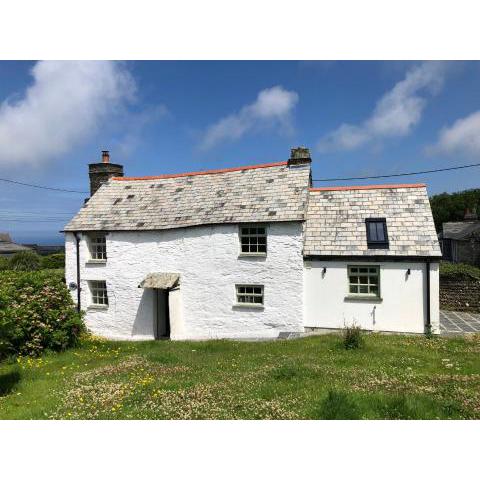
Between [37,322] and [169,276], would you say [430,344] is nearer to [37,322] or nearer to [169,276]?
[169,276]

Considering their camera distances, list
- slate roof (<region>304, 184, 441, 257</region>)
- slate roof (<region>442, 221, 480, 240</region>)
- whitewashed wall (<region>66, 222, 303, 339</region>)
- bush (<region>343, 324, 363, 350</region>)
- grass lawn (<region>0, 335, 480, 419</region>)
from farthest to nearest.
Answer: slate roof (<region>442, 221, 480, 240</region>) → whitewashed wall (<region>66, 222, 303, 339</region>) → slate roof (<region>304, 184, 441, 257</region>) → bush (<region>343, 324, 363, 350</region>) → grass lawn (<region>0, 335, 480, 419</region>)

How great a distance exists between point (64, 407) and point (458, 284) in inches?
816

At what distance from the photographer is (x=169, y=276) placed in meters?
20.1

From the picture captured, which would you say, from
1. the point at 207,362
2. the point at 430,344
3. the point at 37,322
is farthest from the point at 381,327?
the point at 37,322

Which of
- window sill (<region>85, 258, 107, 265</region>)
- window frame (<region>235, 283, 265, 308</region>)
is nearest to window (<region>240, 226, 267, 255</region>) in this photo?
window frame (<region>235, 283, 265, 308</region>)

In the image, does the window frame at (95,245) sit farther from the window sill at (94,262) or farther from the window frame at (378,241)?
the window frame at (378,241)

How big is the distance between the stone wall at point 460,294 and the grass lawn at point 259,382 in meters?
6.73

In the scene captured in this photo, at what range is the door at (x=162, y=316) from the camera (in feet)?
67.7

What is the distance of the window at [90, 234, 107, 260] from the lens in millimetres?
22000

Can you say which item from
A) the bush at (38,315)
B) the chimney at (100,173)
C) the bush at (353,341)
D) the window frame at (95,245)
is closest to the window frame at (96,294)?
the window frame at (95,245)

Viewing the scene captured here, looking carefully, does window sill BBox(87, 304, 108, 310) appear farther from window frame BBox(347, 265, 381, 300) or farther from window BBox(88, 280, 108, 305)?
window frame BBox(347, 265, 381, 300)

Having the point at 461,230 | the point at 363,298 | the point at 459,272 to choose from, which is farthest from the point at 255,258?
the point at 461,230

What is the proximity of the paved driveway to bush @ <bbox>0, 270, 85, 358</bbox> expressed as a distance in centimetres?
1648

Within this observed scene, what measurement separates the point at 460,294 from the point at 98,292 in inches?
798
